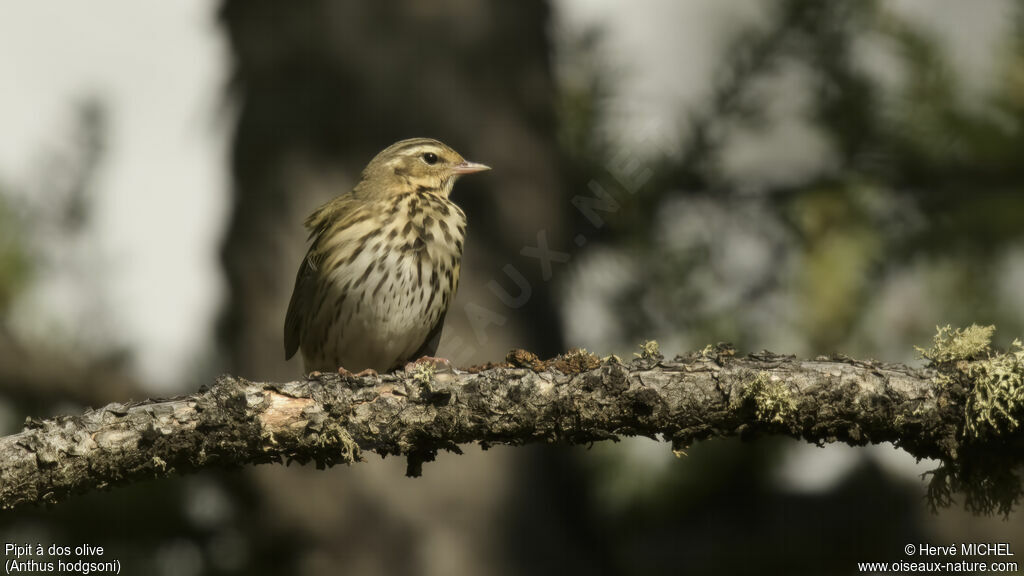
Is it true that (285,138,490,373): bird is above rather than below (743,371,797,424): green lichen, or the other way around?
above

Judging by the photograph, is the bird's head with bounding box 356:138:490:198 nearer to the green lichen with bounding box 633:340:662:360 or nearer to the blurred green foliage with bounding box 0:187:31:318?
the blurred green foliage with bounding box 0:187:31:318

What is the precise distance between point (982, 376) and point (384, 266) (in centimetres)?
264

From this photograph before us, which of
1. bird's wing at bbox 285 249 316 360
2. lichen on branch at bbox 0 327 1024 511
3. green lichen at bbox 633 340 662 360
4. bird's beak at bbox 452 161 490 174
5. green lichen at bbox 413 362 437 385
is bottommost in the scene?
lichen on branch at bbox 0 327 1024 511

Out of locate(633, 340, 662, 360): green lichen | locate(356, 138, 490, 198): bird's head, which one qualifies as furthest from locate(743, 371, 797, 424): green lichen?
locate(356, 138, 490, 198): bird's head

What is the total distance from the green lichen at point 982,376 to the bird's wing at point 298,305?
290 centimetres

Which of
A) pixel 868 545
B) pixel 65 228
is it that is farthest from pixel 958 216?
pixel 65 228

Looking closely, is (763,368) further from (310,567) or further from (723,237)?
(310,567)

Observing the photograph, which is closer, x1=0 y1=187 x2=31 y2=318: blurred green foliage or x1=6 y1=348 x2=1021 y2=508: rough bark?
x1=6 y1=348 x2=1021 y2=508: rough bark

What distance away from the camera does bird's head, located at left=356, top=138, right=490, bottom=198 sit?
17.1 feet

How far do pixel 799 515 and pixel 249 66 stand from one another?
3.48 metres

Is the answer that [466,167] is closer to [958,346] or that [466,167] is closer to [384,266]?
[384,266]

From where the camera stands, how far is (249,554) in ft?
17.6

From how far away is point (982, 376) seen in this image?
9.82ft

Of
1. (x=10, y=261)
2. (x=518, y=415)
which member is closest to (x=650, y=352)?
(x=518, y=415)
